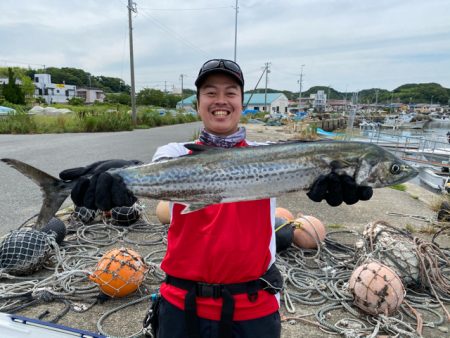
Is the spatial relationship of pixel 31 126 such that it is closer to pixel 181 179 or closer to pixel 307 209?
pixel 307 209

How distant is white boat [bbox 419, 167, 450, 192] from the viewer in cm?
1639

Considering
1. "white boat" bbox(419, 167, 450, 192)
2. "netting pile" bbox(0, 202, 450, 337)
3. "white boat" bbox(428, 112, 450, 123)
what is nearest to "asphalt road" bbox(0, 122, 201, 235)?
"netting pile" bbox(0, 202, 450, 337)

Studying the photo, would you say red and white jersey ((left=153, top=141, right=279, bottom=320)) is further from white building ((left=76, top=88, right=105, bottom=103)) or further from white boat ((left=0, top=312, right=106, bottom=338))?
white building ((left=76, top=88, right=105, bottom=103))

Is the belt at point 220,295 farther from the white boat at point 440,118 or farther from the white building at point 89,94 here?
the white building at point 89,94

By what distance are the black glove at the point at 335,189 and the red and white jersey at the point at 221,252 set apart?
458 millimetres

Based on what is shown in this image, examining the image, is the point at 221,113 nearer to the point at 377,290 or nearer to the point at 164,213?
the point at 377,290

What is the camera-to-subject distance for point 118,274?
4.17 meters

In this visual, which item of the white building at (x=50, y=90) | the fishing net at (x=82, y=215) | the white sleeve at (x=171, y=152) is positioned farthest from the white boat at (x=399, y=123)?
the white building at (x=50, y=90)

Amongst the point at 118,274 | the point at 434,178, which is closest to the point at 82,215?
the point at 118,274

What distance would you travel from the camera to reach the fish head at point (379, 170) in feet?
8.75

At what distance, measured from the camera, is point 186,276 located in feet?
7.46

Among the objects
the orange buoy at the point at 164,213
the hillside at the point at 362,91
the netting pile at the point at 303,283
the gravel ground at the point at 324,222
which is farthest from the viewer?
the hillside at the point at 362,91

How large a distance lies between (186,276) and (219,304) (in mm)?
270

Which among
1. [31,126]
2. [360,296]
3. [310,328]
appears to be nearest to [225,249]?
[310,328]
